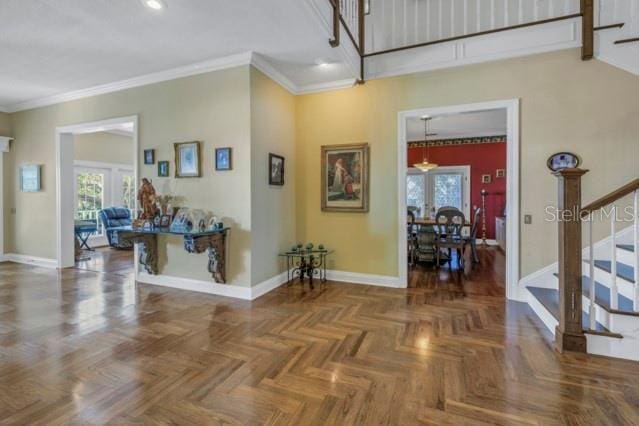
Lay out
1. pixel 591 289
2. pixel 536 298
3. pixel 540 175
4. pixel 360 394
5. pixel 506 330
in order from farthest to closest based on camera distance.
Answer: pixel 540 175 < pixel 536 298 < pixel 506 330 < pixel 591 289 < pixel 360 394

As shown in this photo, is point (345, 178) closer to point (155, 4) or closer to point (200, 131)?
point (200, 131)

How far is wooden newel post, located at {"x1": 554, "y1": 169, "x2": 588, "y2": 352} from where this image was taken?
7.68 feet

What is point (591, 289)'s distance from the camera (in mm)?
2426

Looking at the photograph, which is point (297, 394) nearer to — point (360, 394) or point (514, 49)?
point (360, 394)

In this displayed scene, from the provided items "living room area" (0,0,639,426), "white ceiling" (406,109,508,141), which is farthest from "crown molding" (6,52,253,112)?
"white ceiling" (406,109,508,141)

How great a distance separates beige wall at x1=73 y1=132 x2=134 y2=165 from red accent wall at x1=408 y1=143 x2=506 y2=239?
8567mm

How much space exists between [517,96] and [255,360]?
3936 mm

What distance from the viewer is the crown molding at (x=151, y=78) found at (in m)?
3.69

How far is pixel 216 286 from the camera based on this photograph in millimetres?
3902

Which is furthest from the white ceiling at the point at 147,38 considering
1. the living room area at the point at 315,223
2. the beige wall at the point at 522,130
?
the beige wall at the point at 522,130

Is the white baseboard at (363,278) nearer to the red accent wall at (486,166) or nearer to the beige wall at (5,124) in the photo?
the red accent wall at (486,166)

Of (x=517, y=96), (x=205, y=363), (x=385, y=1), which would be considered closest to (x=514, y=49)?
(x=517, y=96)

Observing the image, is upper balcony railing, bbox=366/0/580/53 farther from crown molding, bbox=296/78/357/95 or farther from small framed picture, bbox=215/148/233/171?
small framed picture, bbox=215/148/233/171

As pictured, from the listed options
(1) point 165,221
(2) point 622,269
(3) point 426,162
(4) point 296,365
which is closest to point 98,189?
(1) point 165,221
